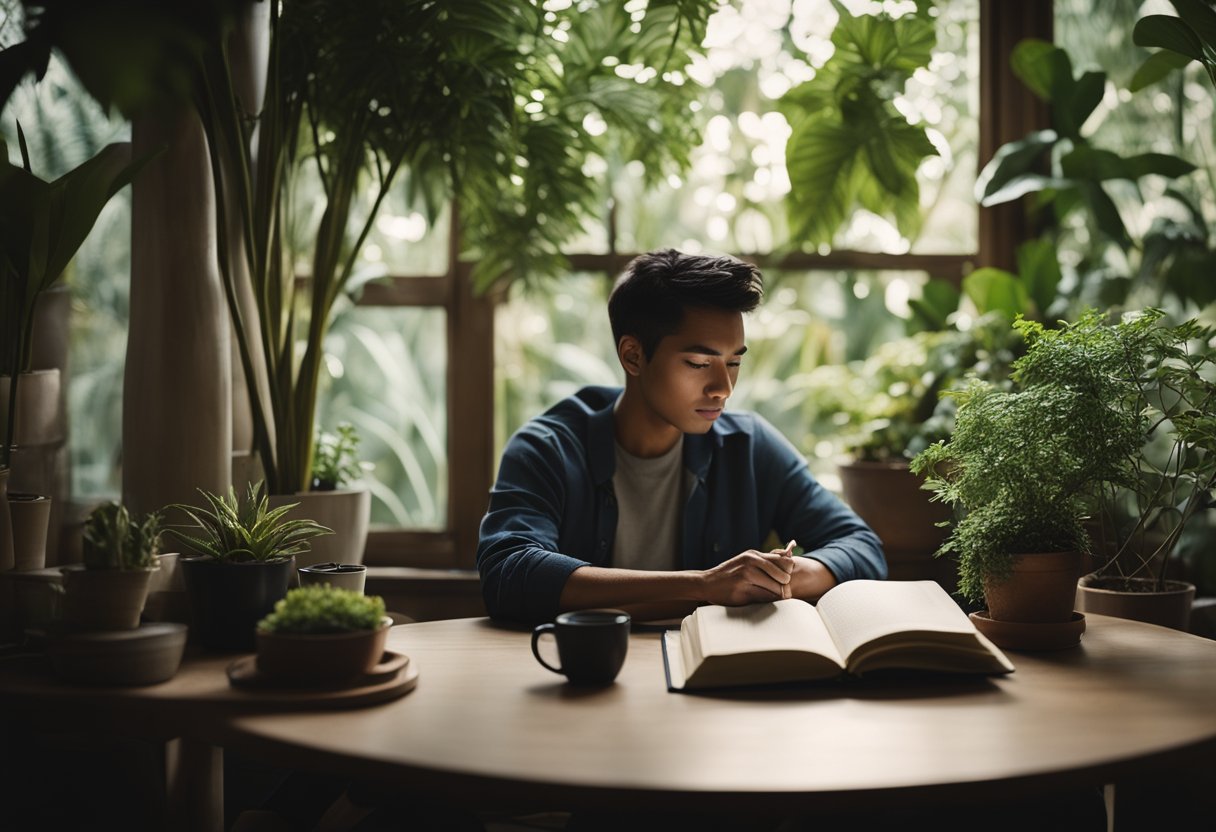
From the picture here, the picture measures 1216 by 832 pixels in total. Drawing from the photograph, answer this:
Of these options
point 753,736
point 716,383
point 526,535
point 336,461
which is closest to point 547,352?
point 336,461

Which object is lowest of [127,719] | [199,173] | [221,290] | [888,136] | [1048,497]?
[127,719]

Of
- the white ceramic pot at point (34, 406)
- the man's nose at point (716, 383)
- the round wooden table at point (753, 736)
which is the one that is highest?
the man's nose at point (716, 383)

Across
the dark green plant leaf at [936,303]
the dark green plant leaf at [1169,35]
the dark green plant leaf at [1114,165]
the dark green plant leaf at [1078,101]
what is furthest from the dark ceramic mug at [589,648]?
the dark green plant leaf at [1078,101]

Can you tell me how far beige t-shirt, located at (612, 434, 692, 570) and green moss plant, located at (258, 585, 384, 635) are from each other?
915 mm

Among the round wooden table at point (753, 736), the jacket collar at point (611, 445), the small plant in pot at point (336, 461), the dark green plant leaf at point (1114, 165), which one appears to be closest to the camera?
the round wooden table at point (753, 736)

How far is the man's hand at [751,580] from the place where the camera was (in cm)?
159

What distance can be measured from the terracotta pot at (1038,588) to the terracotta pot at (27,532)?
56.0 inches

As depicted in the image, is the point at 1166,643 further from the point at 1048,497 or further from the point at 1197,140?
the point at 1197,140

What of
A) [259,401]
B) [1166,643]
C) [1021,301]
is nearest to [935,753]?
[1166,643]

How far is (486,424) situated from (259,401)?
0.86 m

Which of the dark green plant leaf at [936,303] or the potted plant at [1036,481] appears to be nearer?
the potted plant at [1036,481]

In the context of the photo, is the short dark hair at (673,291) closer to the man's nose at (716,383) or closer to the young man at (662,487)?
the young man at (662,487)

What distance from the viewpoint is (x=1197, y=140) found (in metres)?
2.76

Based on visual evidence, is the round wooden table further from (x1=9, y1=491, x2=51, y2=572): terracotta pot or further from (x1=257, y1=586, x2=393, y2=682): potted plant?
(x1=9, y1=491, x2=51, y2=572): terracotta pot
